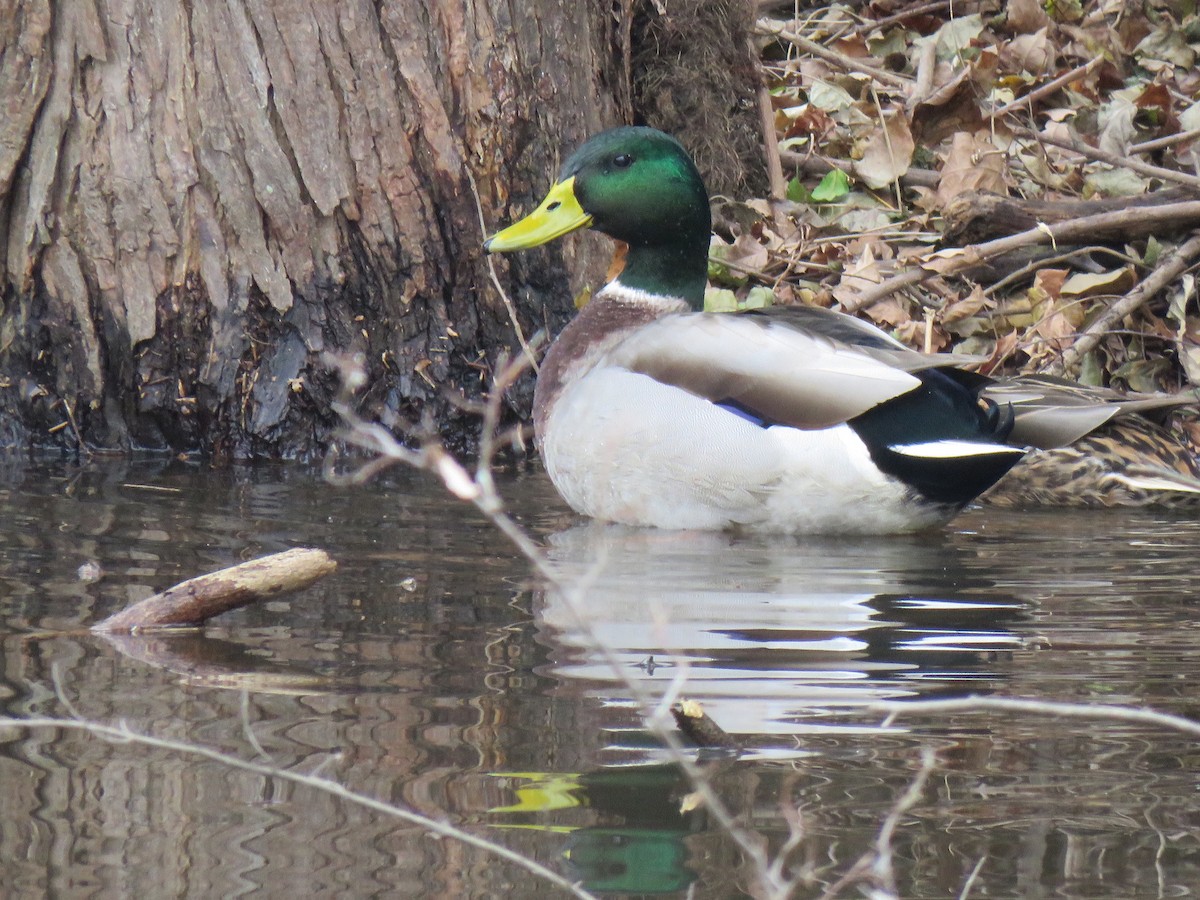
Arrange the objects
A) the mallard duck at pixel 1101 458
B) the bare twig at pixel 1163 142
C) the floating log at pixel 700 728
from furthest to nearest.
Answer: the bare twig at pixel 1163 142
the mallard duck at pixel 1101 458
the floating log at pixel 700 728

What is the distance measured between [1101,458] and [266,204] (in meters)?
2.66

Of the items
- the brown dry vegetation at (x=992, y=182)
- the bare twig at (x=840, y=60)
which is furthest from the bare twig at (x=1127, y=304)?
the bare twig at (x=840, y=60)

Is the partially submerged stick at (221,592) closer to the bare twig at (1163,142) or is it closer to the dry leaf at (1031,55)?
the bare twig at (1163,142)

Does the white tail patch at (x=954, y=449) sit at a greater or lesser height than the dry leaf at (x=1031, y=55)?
lesser

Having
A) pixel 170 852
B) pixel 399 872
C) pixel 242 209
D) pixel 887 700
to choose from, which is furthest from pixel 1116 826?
pixel 242 209

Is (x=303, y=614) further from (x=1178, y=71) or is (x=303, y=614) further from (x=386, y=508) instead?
(x=1178, y=71)

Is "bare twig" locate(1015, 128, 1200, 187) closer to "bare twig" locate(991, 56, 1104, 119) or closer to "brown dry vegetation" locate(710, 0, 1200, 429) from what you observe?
"brown dry vegetation" locate(710, 0, 1200, 429)

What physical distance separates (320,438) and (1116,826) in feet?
13.4

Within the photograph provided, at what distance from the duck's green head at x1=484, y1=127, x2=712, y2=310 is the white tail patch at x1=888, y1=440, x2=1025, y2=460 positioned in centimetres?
126

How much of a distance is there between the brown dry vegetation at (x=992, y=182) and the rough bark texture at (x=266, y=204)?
1.05 m

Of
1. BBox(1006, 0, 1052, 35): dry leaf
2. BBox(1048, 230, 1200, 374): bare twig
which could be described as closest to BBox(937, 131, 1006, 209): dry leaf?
BBox(1048, 230, 1200, 374): bare twig

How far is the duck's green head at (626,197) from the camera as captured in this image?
5.22 m

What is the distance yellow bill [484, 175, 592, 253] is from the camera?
523 cm

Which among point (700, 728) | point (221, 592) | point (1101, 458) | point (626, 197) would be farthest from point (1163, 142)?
point (700, 728)
